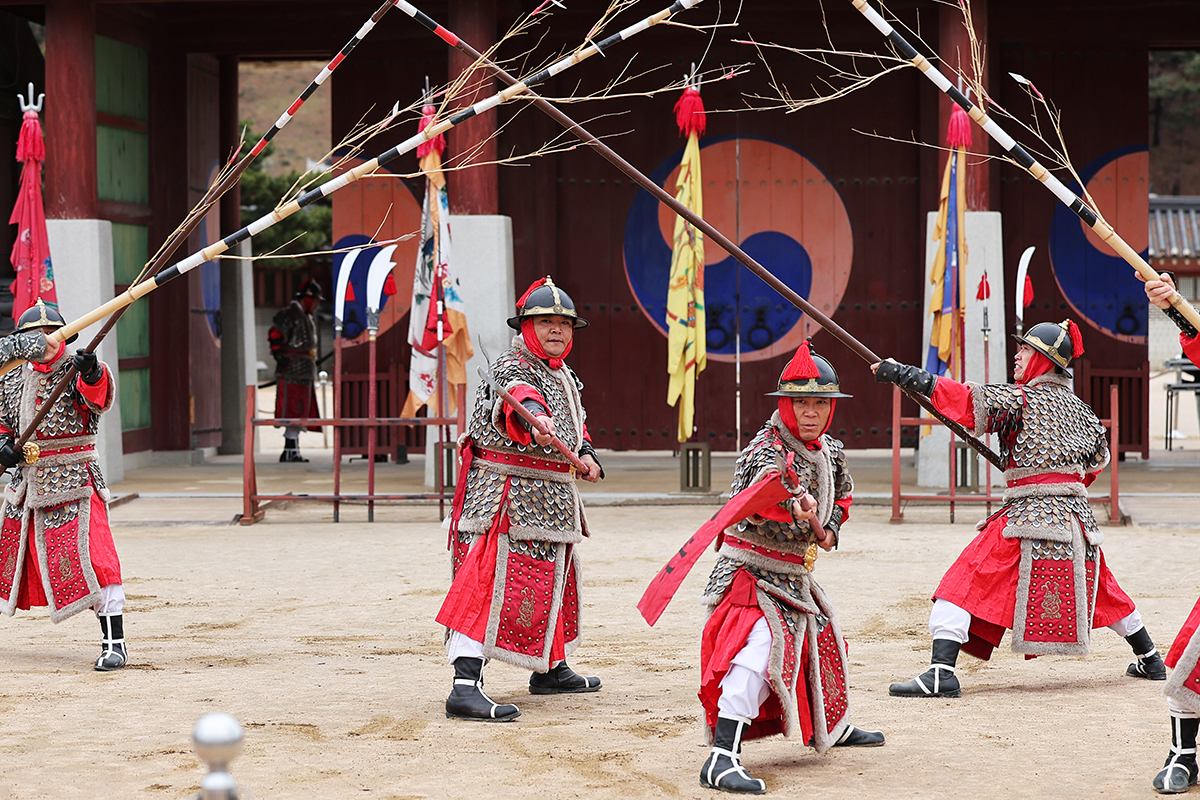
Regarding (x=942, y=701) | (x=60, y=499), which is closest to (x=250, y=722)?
(x=60, y=499)

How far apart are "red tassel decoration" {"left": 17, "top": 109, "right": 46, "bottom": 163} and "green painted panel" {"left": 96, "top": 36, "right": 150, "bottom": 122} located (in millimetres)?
1731

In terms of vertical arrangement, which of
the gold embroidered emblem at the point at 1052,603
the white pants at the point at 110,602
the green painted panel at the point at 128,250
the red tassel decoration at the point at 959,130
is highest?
the red tassel decoration at the point at 959,130

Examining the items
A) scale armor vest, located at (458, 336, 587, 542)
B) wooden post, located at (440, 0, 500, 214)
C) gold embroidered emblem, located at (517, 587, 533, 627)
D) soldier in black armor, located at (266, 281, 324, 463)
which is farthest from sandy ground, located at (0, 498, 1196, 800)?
soldier in black armor, located at (266, 281, 324, 463)

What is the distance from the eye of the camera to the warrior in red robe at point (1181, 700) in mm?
3758

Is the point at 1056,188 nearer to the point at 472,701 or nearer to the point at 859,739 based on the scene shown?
the point at 859,739

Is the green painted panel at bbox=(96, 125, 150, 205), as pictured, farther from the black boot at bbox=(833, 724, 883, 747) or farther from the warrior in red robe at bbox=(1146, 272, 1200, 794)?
the warrior in red robe at bbox=(1146, 272, 1200, 794)

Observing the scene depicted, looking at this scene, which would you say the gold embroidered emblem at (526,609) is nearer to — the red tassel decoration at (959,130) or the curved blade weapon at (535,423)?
the curved blade weapon at (535,423)

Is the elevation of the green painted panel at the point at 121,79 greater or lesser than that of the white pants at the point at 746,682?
greater

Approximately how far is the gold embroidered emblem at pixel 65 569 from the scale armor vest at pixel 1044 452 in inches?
139

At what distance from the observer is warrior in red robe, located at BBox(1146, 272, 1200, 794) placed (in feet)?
12.3

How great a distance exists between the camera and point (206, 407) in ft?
43.2

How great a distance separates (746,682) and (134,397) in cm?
932

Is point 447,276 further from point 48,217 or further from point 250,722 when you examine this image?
point 250,722

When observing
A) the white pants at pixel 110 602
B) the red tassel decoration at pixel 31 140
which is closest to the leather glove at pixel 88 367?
the white pants at pixel 110 602
